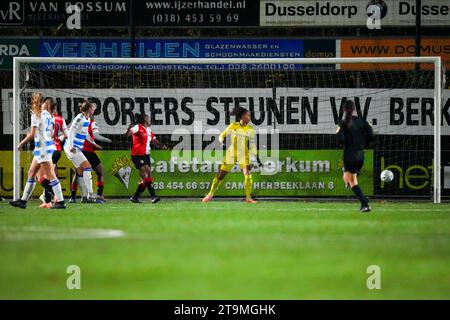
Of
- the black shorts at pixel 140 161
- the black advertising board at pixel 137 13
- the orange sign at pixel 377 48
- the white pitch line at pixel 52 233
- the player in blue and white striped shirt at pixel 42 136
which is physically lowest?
the white pitch line at pixel 52 233

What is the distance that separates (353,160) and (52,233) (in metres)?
6.62

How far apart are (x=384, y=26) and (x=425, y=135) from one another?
14.9ft

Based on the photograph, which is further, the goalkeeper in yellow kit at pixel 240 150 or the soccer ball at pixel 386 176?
the soccer ball at pixel 386 176

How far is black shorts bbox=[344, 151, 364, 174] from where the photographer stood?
17828mm

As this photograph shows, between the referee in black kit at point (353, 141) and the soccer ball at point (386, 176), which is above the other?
the referee in black kit at point (353, 141)

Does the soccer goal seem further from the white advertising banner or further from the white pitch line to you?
the white pitch line

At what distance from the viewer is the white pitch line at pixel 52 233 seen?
40.8 ft

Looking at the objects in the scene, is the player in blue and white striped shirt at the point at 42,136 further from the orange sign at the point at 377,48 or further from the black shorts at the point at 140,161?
the orange sign at the point at 377,48

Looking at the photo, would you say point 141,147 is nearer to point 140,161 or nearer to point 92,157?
point 140,161

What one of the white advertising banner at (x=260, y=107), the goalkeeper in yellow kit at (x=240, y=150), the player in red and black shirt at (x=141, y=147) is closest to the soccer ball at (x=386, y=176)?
the white advertising banner at (x=260, y=107)

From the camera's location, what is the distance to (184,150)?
2416cm

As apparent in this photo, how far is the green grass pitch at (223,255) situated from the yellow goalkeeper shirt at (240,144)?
4.92 meters

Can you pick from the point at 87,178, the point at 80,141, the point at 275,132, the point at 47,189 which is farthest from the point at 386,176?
the point at 47,189

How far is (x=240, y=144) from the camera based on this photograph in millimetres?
21844
